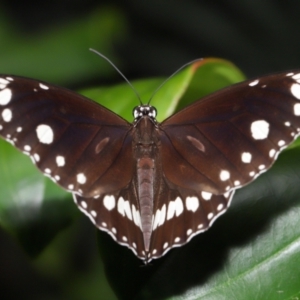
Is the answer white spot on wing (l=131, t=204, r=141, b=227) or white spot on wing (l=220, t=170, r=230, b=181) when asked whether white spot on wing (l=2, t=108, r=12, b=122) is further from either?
white spot on wing (l=220, t=170, r=230, b=181)

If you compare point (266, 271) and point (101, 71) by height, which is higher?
point (101, 71)

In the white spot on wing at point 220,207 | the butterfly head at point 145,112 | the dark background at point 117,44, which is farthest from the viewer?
the dark background at point 117,44

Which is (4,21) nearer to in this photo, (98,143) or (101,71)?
(101,71)

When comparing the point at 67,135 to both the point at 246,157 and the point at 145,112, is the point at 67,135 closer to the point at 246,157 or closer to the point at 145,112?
the point at 145,112

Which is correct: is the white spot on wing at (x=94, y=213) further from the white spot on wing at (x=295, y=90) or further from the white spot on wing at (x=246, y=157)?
the white spot on wing at (x=295, y=90)

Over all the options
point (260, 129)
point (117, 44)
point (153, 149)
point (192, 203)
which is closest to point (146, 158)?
point (153, 149)

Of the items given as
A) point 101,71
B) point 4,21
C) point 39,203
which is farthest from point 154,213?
Answer: point 4,21

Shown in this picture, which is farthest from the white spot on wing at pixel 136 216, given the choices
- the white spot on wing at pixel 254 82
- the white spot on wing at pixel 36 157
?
the white spot on wing at pixel 254 82
